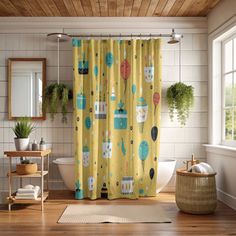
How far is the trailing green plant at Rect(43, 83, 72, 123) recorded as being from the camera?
17.0 feet

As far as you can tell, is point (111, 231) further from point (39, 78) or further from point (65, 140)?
point (39, 78)

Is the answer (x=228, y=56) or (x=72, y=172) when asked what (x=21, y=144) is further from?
(x=228, y=56)

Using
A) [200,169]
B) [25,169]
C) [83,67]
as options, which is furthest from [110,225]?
[83,67]

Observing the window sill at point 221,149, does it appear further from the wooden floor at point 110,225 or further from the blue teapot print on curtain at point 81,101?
the blue teapot print on curtain at point 81,101

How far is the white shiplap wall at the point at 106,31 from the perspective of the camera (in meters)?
5.46

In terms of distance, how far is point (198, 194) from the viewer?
4102 millimetres

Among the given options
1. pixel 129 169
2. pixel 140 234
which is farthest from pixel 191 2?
pixel 140 234

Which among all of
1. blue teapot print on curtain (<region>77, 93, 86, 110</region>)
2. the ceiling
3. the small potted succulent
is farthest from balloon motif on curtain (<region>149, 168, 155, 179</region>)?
the ceiling

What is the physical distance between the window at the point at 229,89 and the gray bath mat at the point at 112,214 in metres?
1.41

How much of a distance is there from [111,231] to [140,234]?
0.93ft

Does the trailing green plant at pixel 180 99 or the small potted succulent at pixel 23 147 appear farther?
the trailing green plant at pixel 180 99

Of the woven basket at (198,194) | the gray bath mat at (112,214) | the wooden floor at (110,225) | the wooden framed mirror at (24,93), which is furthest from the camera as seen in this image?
the wooden framed mirror at (24,93)

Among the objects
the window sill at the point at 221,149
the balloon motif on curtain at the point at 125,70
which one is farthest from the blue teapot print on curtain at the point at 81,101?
the window sill at the point at 221,149

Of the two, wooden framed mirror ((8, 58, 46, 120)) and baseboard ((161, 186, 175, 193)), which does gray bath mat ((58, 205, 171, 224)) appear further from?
wooden framed mirror ((8, 58, 46, 120))
